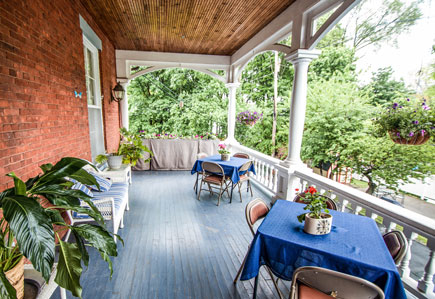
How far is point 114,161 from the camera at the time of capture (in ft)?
12.6

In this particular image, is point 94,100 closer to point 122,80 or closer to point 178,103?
point 122,80

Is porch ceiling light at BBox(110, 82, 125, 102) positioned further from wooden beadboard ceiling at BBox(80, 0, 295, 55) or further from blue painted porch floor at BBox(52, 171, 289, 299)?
blue painted porch floor at BBox(52, 171, 289, 299)

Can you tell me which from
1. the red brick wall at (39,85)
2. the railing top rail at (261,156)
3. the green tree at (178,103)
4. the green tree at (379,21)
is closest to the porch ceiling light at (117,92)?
the red brick wall at (39,85)

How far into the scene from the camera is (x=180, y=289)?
1.98 meters

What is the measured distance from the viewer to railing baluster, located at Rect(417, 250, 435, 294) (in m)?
1.70

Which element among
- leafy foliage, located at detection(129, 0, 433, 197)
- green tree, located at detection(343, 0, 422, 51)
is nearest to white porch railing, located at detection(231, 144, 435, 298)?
leafy foliage, located at detection(129, 0, 433, 197)

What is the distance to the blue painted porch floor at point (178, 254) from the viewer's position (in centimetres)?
197

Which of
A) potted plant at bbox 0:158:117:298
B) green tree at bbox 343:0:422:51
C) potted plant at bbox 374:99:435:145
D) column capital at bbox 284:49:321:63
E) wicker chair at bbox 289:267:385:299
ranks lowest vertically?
wicker chair at bbox 289:267:385:299

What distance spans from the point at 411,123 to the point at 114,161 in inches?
168

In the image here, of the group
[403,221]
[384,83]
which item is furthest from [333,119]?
[403,221]

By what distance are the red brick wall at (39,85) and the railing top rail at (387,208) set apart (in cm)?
315

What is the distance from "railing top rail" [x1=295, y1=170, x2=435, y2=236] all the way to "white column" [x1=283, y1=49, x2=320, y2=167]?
66 cm

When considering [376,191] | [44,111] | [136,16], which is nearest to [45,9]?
[44,111]

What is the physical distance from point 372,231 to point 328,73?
9.79 m
